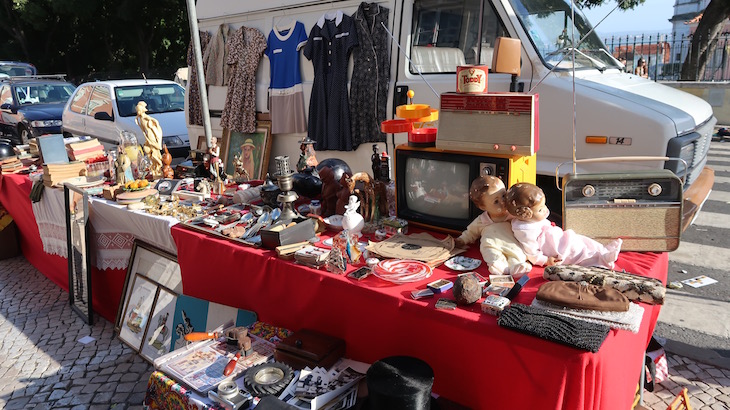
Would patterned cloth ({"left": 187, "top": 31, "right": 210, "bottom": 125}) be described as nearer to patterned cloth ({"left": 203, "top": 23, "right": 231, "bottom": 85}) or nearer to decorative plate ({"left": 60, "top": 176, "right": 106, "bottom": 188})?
patterned cloth ({"left": 203, "top": 23, "right": 231, "bottom": 85})

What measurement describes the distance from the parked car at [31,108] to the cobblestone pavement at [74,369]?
842cm

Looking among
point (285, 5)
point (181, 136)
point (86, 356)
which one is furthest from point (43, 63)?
point (86, 356)

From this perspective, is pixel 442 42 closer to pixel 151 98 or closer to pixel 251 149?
pixel 251 149

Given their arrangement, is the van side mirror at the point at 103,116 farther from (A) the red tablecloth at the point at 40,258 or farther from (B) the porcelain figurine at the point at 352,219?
(B) the porcelain figurine at the point at 352,219

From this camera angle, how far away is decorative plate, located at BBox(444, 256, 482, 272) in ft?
7.23

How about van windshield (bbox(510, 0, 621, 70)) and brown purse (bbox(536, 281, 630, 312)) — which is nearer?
brown purse (bbox(536, 281, 630, 312))

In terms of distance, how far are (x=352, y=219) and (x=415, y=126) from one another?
27.5 inches

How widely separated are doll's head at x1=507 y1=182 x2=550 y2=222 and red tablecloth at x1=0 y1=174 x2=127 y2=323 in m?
3.08

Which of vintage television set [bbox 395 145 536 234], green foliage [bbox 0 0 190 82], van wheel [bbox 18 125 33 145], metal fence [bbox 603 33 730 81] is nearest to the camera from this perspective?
vintage television set [bbox 395 145 536 234]

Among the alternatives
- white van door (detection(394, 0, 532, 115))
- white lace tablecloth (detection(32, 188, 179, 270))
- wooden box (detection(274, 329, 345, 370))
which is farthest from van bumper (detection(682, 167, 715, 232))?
white lace tablecloth (detection(32, 188, 179, 270))

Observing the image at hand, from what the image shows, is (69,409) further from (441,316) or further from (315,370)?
(441,316)

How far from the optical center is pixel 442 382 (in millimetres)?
1929

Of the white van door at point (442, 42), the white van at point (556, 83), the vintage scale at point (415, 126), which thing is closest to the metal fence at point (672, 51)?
the white van at point (556, 83)

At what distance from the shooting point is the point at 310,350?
2088 millimetres
